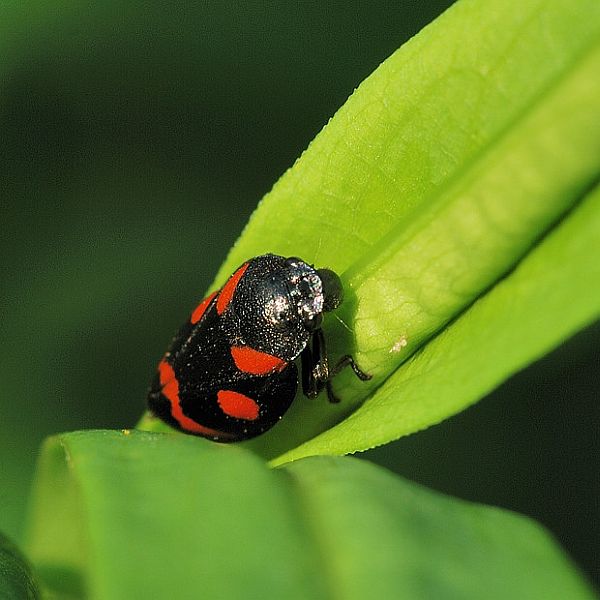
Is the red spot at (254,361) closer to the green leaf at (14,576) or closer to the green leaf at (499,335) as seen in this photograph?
the green leaf at (499,335)

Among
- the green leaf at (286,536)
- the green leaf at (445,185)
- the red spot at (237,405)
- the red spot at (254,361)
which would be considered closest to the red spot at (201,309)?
the red spot at (254,361)

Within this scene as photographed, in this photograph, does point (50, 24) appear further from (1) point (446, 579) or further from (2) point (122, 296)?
(1) point (446, 579)

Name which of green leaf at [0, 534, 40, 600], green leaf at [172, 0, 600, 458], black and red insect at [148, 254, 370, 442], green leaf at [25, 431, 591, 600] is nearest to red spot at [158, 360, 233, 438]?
black and red insect at [148, 254, 370, 442]

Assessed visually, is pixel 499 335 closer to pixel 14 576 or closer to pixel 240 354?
pixel 14 576

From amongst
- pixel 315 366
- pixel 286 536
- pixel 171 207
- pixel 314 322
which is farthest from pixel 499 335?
pixel 171 207

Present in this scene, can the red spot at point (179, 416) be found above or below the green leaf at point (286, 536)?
below

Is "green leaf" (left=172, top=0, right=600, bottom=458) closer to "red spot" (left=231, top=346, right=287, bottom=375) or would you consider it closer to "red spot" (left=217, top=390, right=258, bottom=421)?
"red spot" (left=217, top=390, right=258, bottom=421)
